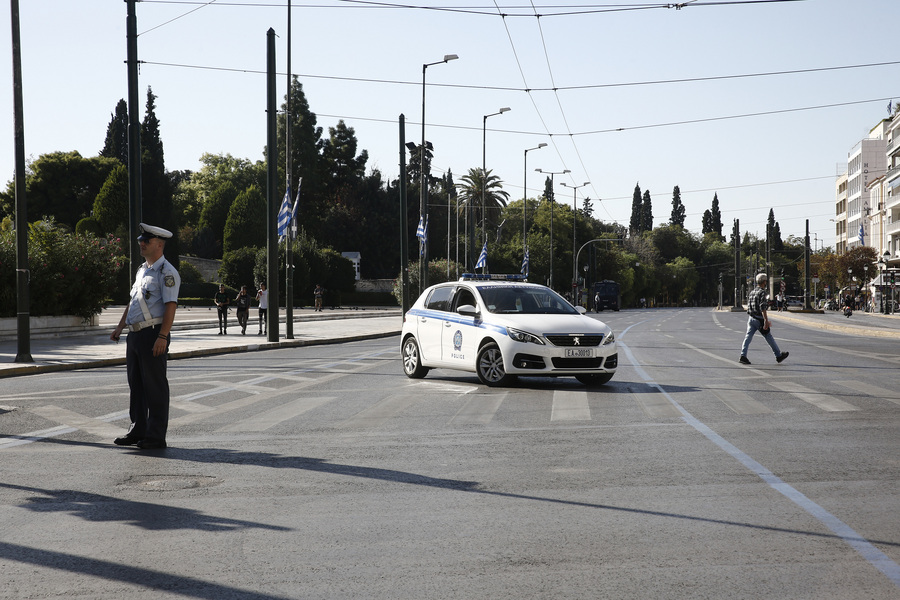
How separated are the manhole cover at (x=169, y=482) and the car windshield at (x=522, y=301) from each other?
7.97 metres

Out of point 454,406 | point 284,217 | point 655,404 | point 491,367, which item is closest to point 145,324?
Answer: point 454,406

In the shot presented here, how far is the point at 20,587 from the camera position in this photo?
14.7 ft

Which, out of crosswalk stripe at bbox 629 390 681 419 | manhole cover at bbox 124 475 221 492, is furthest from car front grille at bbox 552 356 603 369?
manhole cover at bbox 124 475 221 492

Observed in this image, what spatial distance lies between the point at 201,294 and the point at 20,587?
75855 millimetres

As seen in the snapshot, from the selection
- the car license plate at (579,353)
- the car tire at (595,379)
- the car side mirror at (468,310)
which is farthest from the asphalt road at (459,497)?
the car side mirror at (468,310)

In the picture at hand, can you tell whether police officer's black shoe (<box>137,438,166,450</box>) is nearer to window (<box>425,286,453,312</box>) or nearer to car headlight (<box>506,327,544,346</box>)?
car headlight (<box>506,327,544,346</box>)

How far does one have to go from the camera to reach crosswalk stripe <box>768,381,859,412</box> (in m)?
11.5

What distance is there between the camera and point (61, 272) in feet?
90.4

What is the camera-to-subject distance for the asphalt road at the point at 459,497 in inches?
182

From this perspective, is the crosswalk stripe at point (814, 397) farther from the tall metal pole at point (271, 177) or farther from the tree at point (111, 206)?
the tree at point (111, 206)

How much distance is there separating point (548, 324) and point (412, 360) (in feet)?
8.92

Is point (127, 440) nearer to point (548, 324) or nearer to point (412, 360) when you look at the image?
point (548, 324)

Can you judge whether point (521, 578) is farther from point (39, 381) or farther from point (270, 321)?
point (270, 321)

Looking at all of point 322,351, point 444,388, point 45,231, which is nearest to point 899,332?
point 322,351
